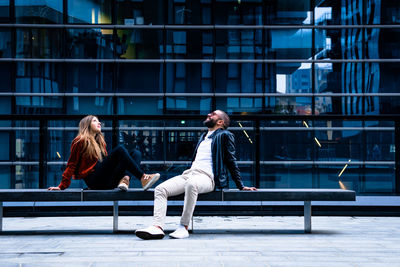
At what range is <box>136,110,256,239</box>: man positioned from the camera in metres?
5.88

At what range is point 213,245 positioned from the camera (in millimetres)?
5402

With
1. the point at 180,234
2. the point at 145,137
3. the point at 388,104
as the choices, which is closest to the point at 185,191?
the point at 180,234

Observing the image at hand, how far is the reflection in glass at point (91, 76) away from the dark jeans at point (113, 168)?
7.00 meters

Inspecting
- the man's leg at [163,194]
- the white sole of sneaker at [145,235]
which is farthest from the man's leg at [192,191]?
the white sole of sneaker at [145,235]

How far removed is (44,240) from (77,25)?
8.31 m

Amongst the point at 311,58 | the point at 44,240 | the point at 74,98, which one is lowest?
the point at 44,240

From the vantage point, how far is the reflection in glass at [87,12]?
13109 mm

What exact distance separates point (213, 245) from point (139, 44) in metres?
8.55

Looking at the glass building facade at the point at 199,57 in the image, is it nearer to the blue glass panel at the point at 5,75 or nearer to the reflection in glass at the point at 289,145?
the blue glass panel at the point at 5,75

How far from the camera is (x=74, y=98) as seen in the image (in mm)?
12883

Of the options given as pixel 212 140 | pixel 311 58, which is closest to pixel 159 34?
pixel 311 58

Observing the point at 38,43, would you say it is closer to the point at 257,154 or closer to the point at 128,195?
the point at 257,154

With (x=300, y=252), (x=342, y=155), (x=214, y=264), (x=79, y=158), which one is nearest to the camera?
(x=214, y=264)

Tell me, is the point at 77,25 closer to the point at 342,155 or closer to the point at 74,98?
the point at 74,98
